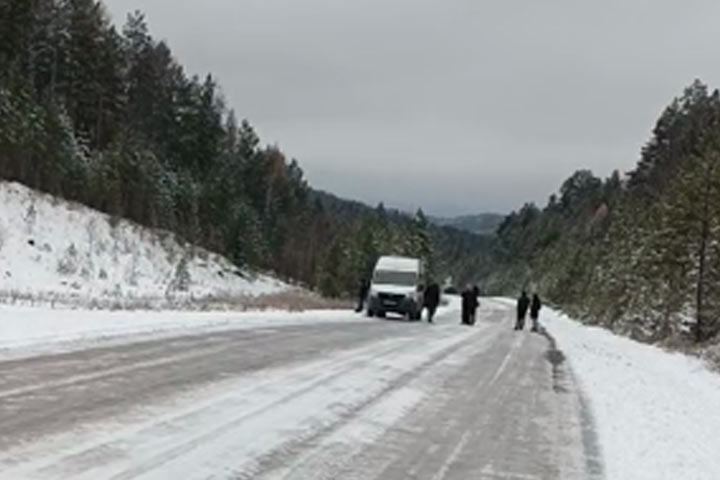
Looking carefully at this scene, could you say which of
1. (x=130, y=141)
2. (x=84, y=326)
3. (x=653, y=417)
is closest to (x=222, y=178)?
(x=130, y=141)

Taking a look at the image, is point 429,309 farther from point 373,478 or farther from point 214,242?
point 214,242

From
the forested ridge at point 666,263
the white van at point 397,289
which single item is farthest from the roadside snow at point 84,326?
the forested ridge at point 666,263

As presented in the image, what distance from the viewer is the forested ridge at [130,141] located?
67.9 m

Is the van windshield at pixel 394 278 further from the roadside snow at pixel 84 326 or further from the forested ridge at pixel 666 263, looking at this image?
the roadside snow at pixel 84 326

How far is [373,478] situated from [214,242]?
91592 mm

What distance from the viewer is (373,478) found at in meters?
7.39

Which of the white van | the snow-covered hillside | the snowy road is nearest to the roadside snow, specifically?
the snowy road

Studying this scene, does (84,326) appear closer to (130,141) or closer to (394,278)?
(394,278)

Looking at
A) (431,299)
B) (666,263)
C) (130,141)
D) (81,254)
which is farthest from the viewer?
(130,141)

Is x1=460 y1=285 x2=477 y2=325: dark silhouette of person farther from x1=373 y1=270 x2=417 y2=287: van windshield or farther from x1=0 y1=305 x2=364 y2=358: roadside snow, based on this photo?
x1=0 y1=305 x2=364 y2=358: roadside snow

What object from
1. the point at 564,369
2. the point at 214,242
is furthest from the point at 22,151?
the point at 564,369

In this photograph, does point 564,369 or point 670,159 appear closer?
point 564,369

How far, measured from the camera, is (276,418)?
9602 mm

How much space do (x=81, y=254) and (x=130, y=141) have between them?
43.1 metres
